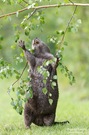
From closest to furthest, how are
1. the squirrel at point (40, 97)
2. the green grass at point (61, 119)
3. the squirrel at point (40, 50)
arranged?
the green grass at point (61, 119)
the squirrel at point (40, 97)
the squirrel at point (40, 50)

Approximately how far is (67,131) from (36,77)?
1.01 m

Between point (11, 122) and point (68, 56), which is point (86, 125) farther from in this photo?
point (68, 56)

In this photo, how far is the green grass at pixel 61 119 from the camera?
315 inches

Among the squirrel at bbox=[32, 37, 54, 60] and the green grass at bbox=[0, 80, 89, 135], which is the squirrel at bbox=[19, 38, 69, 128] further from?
the green grass at bbox=[0, 80, 89, 135]

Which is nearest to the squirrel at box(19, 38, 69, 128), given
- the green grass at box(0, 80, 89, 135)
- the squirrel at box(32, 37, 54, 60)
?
the squirrel at box(32, 37, 54, 60)

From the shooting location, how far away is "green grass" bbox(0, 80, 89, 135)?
7996 millimetres

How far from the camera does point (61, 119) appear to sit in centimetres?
964


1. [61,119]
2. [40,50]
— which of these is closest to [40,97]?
[40,50]

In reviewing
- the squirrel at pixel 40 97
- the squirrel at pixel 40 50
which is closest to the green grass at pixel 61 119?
the squirrel at pixel 40 97

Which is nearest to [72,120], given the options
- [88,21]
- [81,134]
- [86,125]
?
[86,125]

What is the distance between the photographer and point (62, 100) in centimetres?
1379

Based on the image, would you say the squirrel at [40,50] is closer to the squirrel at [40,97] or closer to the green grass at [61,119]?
the squirrel at [40,97]

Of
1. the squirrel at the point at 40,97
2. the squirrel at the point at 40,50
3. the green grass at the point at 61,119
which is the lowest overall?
the green grass at the point at 61,119

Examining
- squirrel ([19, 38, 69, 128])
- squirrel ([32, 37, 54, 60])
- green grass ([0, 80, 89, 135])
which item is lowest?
green grass ([0, 80, 89, 135])
